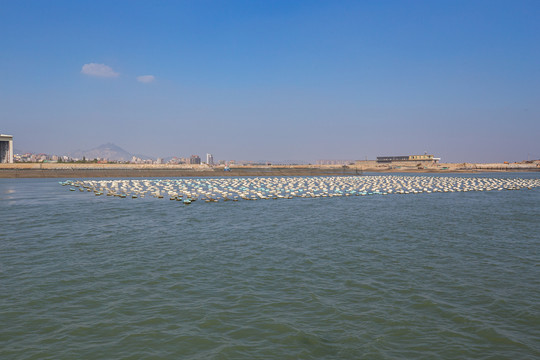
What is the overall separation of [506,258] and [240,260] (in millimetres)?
14025

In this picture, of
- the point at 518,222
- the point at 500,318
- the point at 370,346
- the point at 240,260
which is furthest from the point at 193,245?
the point at 518,222

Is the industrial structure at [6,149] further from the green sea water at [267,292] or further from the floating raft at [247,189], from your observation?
the green sea water at [267,292]

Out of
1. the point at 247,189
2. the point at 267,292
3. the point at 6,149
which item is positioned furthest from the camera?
the point at 6,149

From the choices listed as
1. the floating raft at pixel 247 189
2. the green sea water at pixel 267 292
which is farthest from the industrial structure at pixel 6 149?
the green sea water at pixel 267 292

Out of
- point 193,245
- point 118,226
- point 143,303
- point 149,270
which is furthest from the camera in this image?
point 118,226

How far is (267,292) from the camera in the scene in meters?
12.7

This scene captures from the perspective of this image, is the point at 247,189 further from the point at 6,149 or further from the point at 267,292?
the point at 6,149

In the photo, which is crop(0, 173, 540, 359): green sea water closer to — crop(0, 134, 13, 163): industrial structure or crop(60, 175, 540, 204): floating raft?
crop(60, 175, 540, 204): floating raft

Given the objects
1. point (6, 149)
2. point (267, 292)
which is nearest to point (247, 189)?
point (267, 292)

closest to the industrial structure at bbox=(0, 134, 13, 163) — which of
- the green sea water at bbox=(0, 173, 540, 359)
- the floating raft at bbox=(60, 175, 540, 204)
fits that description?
the floating raft at bbox=(60, 175, 540, 204)

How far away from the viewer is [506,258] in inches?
692

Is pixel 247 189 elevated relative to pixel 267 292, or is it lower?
elevated

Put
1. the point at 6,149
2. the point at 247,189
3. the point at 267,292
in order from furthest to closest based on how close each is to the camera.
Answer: the point at 6,149
the point at 247,189
the point at 267,292

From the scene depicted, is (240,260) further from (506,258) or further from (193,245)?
(506,258)
